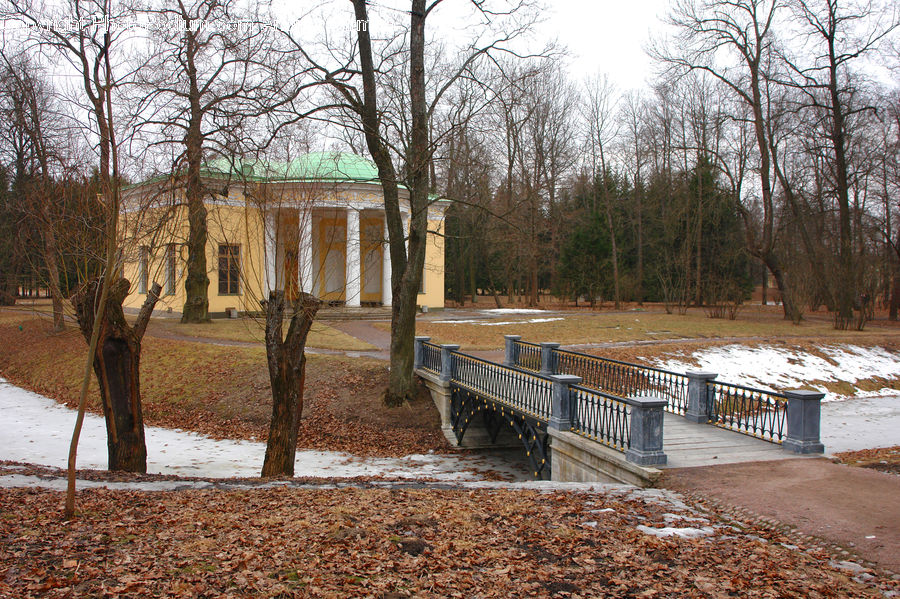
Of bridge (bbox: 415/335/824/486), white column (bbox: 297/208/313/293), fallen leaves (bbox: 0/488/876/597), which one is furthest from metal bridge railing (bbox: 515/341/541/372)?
fallen leaves (bbox: 0/488/876/597)

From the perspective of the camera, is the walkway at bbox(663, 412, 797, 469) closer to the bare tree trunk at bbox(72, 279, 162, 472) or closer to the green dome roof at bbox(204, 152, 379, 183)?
the green dome roof at bbox(204, 152, 379, 183)

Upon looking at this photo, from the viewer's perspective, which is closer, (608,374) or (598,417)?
(598,417)

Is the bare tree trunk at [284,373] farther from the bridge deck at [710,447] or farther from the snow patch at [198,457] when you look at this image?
the bridge deck at [710,447]

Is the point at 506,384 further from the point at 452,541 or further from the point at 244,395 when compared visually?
the point at 244,395

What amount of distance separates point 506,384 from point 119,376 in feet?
24.2

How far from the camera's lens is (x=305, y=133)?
46.6ft

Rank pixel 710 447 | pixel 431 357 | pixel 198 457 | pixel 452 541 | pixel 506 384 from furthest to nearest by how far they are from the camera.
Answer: pixel 431 357 < pixel 506 384 < pixel 198 457 < pixel 710 447 < pixel 452 541

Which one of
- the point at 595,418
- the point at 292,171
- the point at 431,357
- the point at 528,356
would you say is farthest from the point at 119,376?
the point at 528,356

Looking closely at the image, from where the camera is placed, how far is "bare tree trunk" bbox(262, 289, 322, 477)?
10432 millimetres

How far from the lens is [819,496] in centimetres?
732

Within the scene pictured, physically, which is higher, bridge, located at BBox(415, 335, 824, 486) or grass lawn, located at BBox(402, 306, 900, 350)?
grass lawn, located at BBox(402, 306, 900, 350)

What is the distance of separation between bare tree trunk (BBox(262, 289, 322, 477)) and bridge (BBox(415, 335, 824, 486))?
Result: 14.2ft

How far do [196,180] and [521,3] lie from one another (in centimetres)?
922

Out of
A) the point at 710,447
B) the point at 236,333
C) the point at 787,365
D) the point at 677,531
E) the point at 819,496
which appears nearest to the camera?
the point at 677,531
